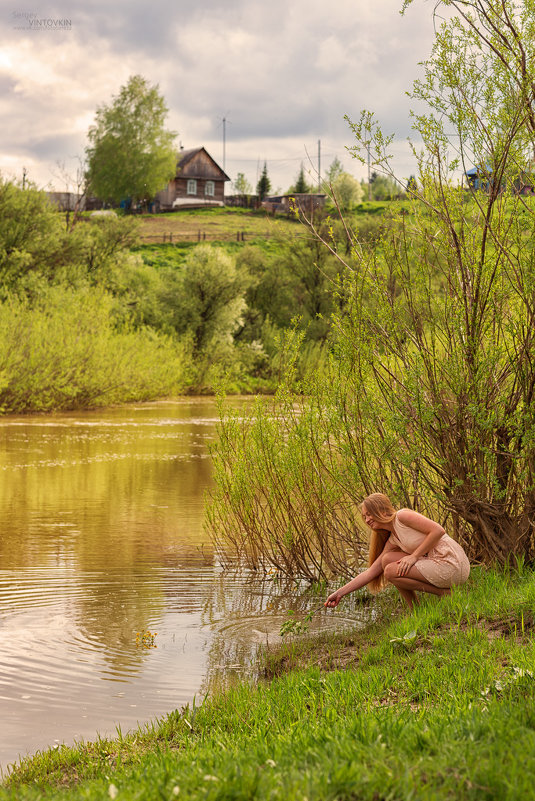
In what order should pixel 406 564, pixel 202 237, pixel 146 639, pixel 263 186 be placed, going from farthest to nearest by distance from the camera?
pixel 263 186 < pixel 202 237 < pixel 146 639 < pixel 406 564

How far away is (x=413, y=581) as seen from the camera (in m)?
7.21

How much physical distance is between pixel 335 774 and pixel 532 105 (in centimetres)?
675

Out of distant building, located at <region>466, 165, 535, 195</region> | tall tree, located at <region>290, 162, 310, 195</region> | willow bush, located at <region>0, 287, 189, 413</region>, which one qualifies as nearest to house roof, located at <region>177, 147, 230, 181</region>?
tall tree, located at <region>290, 162, 310, 195</region>

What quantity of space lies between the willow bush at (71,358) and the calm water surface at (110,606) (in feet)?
46.3

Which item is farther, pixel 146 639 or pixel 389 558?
pixel 146 639

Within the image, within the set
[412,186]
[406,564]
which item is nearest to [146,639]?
[406,564]

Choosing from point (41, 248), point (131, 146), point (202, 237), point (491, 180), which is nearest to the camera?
point (491, 180)

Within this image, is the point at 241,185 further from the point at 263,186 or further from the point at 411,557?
the point at 411,557

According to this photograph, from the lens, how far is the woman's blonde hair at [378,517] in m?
7.28

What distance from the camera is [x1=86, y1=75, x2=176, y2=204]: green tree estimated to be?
88.5 meters

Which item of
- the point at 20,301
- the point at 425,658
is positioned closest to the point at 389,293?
the point at 425,658

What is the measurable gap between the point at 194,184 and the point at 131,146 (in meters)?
13.8

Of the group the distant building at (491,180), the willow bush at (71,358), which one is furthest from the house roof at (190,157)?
the distant building at (491,180)

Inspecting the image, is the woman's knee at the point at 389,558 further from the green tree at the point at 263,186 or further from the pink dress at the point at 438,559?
the green tree at the point at 263,186
